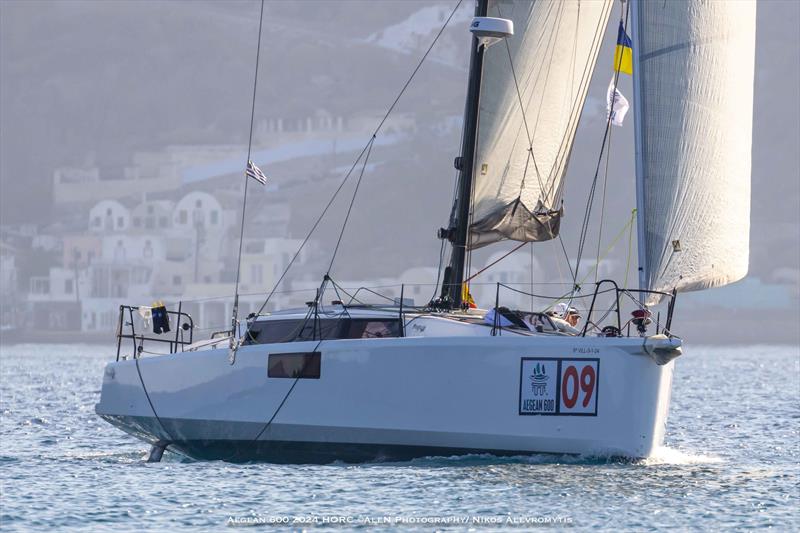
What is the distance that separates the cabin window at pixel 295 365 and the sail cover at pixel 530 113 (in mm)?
3216

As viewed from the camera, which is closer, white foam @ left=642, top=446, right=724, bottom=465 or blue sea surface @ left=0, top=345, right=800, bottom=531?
blue sea surface @ left=0, top=345, right=800, bottom=531

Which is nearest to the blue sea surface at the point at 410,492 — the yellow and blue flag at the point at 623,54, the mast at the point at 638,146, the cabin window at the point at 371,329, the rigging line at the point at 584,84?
the cabin window at the point at 371,329

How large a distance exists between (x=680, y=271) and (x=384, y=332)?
3.79 meters

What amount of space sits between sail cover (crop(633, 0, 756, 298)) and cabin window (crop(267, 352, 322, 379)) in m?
4.21

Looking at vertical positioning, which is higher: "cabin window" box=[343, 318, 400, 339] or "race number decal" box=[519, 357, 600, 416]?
"cabin window" box=[343, 318, 400, 339]

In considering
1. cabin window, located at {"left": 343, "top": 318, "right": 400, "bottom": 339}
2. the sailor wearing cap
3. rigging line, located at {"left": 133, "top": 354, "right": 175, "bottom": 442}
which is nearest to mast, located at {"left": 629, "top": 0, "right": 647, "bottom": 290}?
the sailor wearing cap

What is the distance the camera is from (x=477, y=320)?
1914 cm

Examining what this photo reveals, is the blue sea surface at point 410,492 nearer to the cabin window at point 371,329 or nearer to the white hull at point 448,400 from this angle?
the white hull at point 448,400

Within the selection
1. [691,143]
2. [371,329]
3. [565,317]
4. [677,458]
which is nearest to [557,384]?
[371,329]

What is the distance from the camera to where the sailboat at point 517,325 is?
1805 cm

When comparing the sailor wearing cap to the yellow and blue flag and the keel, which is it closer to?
the yellow and blue flag

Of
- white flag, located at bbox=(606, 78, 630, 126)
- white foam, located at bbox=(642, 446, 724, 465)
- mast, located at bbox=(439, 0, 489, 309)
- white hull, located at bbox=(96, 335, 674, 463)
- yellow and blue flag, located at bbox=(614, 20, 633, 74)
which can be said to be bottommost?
white foam, located at bbox=(642, 446, 724, 465)

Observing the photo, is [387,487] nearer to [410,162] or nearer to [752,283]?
[752,283]

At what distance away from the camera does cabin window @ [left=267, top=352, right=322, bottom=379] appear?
1873 cm
